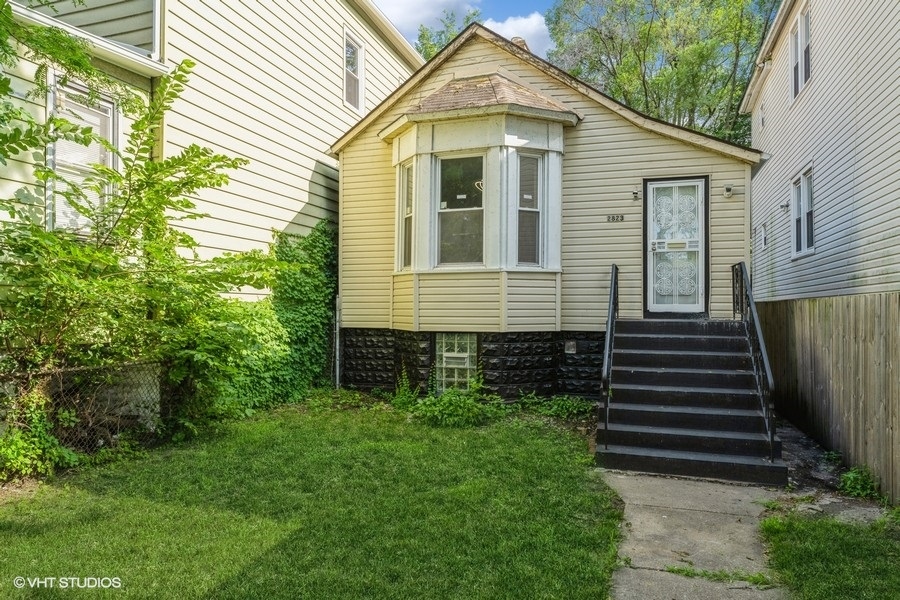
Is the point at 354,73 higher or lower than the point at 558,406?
higher

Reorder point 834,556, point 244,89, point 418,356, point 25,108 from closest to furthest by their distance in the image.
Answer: point 834,556 → point 25,108 → point 244,89 → point 418,356

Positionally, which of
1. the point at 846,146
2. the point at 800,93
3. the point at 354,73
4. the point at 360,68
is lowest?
the point at 846,146

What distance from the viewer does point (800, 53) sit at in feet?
35.6

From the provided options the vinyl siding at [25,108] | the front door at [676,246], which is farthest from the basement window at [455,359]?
the vinyl siding at [25,108]

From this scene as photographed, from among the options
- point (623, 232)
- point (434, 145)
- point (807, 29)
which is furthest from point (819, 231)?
point (434, 145)

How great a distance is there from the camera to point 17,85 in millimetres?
5512

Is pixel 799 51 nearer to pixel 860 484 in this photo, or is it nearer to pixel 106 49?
pixel 860 484

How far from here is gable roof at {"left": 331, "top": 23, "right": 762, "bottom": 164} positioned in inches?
303

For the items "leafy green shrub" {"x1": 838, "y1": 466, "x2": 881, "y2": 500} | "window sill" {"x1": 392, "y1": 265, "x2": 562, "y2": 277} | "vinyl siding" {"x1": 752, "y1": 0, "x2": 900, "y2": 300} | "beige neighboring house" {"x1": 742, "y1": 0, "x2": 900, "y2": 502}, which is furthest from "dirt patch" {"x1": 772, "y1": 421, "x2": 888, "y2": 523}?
"window sill" {"x1": 392, "y1": 265, "x2": 562, "y2": 277}

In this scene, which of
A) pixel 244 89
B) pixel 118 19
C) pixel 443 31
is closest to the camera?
pixel 118 19

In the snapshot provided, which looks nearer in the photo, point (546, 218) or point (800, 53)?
point (546, 218)

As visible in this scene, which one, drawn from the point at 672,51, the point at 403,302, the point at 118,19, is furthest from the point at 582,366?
the point at 672,51

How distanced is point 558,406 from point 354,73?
823 centimetres

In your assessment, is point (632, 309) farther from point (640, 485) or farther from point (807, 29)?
point (807, 29)
